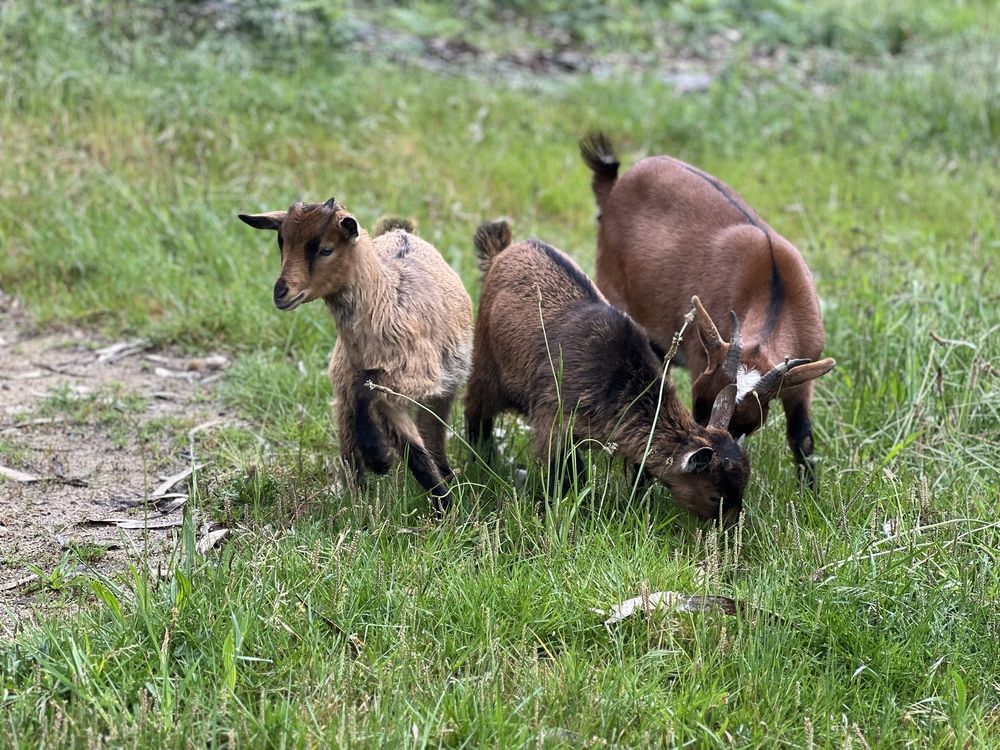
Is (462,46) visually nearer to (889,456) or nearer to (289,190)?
(289,190)

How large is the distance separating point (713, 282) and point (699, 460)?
1.51 m

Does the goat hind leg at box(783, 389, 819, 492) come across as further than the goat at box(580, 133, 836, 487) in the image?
Yes

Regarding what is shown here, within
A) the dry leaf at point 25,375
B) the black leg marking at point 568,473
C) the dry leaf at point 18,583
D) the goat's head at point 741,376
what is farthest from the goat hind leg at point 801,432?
the dry leaf at point 25,375

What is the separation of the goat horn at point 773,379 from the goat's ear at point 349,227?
171 centimetres

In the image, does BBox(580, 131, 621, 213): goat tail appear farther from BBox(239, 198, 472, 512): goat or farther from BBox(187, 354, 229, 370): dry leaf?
BBox(187, 354, 229, 370): dry leaf

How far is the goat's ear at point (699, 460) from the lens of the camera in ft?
15.3

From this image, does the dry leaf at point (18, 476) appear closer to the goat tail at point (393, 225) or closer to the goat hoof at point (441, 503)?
the goat hoof at point (441, 503)

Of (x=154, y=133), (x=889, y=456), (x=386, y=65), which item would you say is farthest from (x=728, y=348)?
(x=386, y=65)

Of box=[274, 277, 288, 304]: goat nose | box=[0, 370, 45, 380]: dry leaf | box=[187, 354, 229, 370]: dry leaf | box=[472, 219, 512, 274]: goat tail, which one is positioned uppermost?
box=[274, 277, 288, 304]: goat nose

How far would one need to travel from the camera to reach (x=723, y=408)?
16.2ft

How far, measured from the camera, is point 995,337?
20.5 feet

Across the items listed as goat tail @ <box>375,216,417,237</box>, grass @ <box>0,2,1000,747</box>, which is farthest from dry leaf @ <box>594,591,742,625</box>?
goat tail @ <box>375,216,417,237</box>

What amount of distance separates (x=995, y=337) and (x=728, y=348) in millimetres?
1959

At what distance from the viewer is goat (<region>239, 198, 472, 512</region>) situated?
14.6ft
